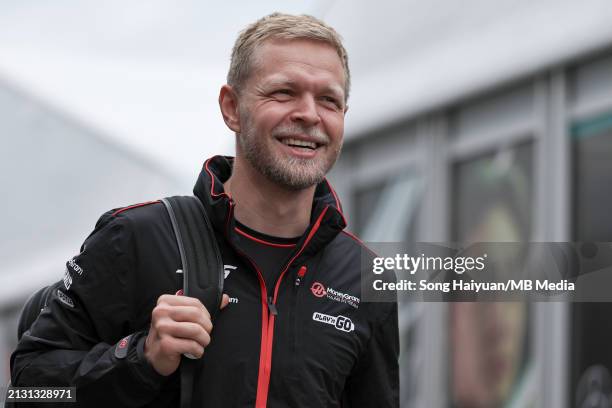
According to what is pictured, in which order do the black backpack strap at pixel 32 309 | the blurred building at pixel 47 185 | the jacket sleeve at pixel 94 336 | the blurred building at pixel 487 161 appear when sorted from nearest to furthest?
the jacket sleeve at pixel 94 336 < the black backpack strap at pixel 32 309 < the blurred building at pixel 487 161 < the blurred building at pixel 47 185

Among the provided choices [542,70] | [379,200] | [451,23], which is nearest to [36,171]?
[379,200]

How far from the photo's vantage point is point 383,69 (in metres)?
8.47

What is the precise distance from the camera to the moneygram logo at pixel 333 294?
9.02 ft

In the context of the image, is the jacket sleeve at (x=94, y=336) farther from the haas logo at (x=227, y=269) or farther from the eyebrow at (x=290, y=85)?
the eyebrow at (x=290, y=85)

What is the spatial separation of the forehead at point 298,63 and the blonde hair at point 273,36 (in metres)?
0.02

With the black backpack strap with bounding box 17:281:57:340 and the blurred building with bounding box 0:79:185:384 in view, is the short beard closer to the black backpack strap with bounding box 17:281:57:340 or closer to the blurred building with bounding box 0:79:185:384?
the black backpack strap with bounding box 17:281:57:340

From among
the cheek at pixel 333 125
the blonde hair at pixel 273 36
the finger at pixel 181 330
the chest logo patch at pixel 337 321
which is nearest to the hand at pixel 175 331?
the finger at pixel 181 330

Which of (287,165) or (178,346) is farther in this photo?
(287,165)

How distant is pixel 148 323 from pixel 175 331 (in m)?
0.24

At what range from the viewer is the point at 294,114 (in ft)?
8.95

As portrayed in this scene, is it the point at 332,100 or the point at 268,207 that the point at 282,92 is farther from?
the point at 268,207

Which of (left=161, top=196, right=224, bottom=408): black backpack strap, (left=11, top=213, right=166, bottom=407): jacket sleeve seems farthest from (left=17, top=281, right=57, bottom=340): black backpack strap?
(left=161, top=196, right=224, bottom=408): black backpack strap

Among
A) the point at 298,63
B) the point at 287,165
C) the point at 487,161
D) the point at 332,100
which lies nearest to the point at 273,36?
the point at 298,63

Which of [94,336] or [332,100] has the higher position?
[332,100]
